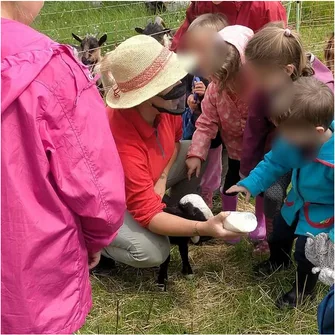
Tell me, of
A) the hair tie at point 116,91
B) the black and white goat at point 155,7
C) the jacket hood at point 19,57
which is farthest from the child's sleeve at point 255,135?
the black and white goat at point 155,7

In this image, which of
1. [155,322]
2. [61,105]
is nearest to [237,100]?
[155,322]

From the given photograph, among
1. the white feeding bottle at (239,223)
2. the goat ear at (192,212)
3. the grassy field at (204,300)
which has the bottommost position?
the grassy field at (204,300)

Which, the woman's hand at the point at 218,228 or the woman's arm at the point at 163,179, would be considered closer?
the woman's hand at the point at 218,228

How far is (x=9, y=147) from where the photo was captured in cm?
150

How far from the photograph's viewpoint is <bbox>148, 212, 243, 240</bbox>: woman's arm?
2.34 meters

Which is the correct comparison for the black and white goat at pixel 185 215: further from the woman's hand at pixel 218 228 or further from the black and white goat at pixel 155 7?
the black and white goat at pixel 155 7

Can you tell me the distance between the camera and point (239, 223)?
228 cm

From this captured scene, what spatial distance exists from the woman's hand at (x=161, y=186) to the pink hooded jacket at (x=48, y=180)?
1.00m

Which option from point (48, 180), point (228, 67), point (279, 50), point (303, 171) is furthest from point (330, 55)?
point (48, 180)

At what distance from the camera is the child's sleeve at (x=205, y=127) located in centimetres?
292

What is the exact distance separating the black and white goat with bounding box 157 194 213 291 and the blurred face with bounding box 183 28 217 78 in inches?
24.8

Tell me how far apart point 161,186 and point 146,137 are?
0.30 m

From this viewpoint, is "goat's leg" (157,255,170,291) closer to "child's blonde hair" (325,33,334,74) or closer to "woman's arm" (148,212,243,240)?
"woman's arm" (148,212,243,240)

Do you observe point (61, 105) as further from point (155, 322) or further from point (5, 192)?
point (155, 322)
